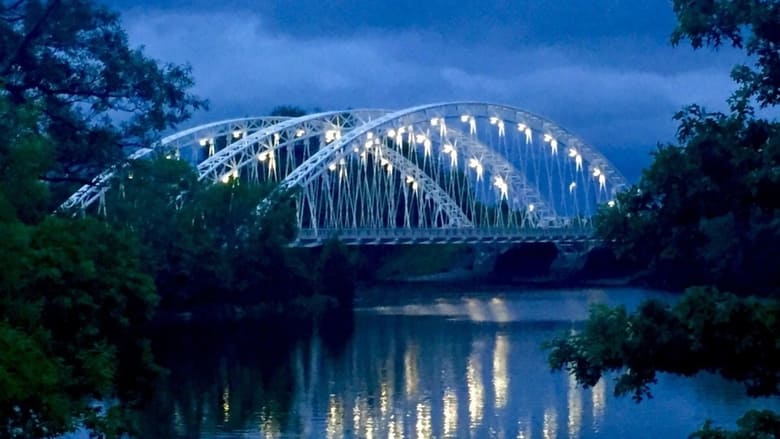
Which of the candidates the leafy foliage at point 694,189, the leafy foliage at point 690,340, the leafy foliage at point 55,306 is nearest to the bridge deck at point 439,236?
the leafy foliage at point 55,306

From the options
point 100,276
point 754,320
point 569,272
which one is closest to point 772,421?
point 754,320

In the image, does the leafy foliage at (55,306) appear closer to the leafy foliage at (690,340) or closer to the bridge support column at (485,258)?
the leafy foliage at (690,340)

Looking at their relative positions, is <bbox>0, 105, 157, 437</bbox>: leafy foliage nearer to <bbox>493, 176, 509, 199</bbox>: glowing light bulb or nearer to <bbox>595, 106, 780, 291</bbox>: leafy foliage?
<bbox>595, 106, 780, 291</bbox>: leafy foliage

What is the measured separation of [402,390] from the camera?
111 ft

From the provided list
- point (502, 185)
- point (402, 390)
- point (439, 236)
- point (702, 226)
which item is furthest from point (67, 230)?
point (502, 185)

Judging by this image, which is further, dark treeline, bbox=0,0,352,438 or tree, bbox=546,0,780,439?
dark treeline, bbox=0,0,352,438

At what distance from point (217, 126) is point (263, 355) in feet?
122

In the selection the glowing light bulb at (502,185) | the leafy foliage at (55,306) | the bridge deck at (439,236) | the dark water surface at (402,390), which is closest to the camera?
the leafy foliage at (55,306)

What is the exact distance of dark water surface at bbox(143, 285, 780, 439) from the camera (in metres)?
27.5

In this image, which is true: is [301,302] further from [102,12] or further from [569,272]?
[102,12]

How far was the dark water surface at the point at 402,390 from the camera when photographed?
27453mm

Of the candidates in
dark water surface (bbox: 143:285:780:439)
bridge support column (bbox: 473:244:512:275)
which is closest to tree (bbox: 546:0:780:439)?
dark water surface (bbox: 143:285:780:439)

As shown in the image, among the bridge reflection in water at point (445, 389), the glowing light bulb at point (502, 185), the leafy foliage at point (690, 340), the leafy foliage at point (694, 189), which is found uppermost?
the glowing light bulb at point (502, 185)

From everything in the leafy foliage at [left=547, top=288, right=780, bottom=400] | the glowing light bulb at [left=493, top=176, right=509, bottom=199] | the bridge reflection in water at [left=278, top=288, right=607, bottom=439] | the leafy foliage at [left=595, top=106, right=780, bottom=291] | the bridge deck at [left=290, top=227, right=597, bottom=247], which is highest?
the glowing light bulb at [left=493, top=176, right=509, bottom=199]
